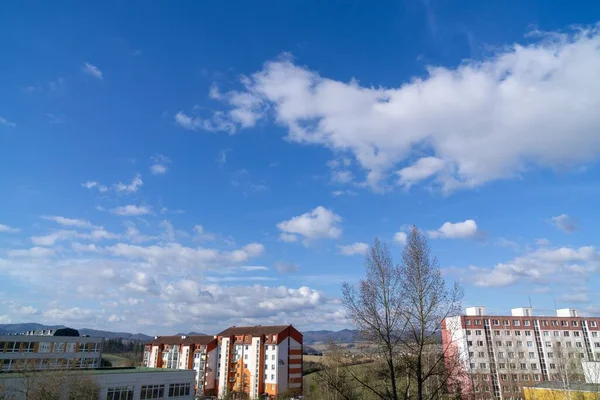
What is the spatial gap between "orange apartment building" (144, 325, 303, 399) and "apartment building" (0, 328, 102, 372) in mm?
28557

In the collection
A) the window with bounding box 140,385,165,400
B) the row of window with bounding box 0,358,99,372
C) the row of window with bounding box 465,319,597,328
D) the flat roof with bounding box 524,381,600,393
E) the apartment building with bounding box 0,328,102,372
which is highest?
the row of window with bounding box 465,319,597,328

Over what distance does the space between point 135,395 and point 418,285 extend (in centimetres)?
3606

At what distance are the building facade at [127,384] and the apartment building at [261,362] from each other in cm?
2785

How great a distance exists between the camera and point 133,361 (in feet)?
369

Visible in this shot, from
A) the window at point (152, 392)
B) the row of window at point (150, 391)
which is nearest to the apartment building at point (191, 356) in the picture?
the row of window at point (150, 391)

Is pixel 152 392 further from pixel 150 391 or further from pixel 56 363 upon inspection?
pixel 56 363

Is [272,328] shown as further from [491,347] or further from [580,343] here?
[580,343]

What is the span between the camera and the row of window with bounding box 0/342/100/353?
45.0 meters

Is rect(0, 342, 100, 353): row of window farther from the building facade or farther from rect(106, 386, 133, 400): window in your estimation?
rect(106, 386, 133, 400): window

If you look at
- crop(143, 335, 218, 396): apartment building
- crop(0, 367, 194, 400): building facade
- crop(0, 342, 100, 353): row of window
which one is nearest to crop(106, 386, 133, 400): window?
crop(0, 367, 194, 400): building facade

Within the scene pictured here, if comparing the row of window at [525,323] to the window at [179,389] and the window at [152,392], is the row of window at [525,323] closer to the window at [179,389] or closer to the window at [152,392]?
the window at [179,389]

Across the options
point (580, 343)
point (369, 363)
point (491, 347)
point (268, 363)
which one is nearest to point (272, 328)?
point (268, 363)

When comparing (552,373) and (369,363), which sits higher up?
(369,363)

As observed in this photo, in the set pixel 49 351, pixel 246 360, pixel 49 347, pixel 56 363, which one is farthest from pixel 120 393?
pixel 246 360
